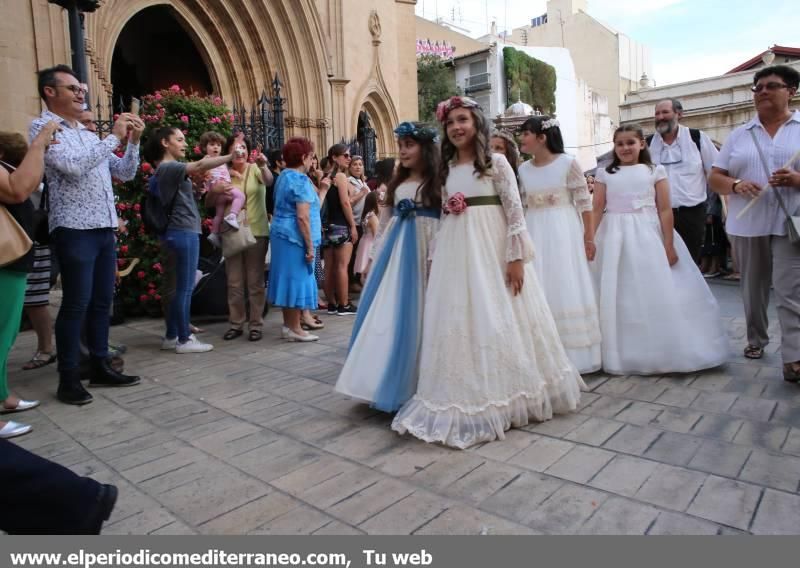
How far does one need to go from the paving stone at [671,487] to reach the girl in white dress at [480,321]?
0.78 metres

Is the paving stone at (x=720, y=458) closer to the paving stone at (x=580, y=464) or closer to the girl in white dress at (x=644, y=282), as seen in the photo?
the paving stone at (x=580, y=464)

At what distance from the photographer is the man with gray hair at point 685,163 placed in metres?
5.50

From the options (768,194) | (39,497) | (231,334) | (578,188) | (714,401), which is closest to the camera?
(39,497)

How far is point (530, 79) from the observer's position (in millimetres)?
41438

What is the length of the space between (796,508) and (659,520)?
604mm

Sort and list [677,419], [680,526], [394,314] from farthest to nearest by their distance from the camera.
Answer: [394,314] < [677,419] < [680,526]

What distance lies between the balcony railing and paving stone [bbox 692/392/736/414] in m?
38.9

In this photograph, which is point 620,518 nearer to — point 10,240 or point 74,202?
point 10,240

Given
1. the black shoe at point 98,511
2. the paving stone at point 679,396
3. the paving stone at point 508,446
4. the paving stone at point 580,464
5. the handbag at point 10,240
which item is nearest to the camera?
the black shoe at point 98,511

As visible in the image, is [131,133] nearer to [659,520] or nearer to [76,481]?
[76,481]

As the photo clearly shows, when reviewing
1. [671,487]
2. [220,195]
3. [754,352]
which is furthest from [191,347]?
[754,352]

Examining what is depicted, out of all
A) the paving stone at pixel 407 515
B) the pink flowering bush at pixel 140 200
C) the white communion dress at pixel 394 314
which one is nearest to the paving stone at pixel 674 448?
the paving stone at pixel 407 515

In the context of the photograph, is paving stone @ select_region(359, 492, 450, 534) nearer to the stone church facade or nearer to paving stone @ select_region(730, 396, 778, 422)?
paving stone @ select_region(730, 396, 778, 422)

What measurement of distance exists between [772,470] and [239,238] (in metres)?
4.71
